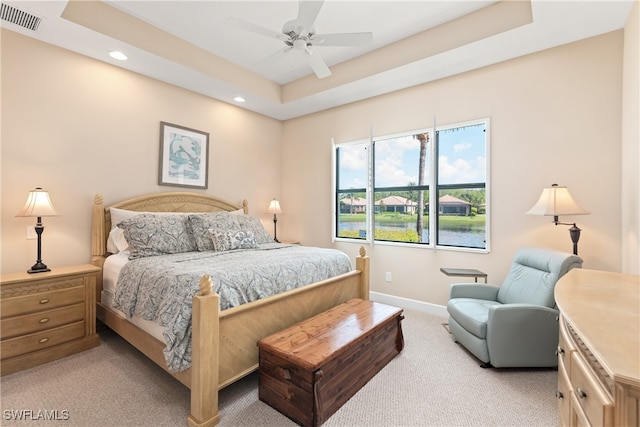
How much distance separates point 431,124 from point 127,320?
388 centimetres

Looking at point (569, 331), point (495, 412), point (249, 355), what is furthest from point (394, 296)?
point (569, 331)

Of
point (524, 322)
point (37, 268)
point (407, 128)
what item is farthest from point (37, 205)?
point (524, 322)

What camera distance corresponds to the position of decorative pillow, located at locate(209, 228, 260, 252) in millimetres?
3090

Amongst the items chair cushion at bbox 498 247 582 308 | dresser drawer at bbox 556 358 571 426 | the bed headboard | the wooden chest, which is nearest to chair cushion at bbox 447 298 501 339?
chair cushion at bbox 498 247 582 308

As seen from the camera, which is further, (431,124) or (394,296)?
(394,296)

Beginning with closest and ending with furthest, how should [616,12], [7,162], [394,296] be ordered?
[616,12]
[7,162]
[394,296]

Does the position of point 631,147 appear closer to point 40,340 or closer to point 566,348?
point 566,348

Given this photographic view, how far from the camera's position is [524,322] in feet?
7.22

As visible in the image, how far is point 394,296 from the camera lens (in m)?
3.94

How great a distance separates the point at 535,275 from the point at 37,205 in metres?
4.42

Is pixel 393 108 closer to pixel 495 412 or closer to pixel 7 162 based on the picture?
pixel 495 412

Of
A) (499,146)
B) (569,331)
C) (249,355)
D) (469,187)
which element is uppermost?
(499,146)

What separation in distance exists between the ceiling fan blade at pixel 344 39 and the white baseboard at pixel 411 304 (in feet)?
10.1

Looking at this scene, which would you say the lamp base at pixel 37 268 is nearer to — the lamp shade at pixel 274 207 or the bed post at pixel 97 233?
the bed post at pixel 97 233
